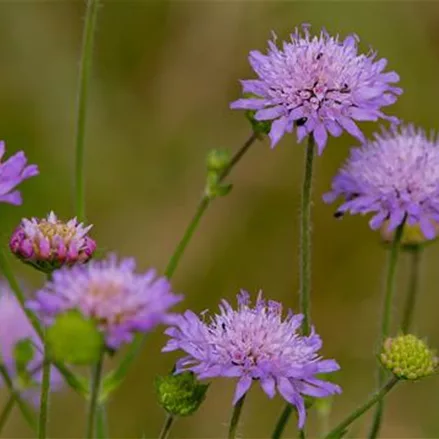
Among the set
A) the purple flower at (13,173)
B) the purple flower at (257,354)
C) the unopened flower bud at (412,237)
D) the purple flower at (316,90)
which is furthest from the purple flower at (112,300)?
the unopened flower bud at (412,237)

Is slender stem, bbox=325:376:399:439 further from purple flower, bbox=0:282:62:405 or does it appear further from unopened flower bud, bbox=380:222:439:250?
purple flower, bbox=0:282:62:405

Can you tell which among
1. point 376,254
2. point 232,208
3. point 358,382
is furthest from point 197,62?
point 358,382

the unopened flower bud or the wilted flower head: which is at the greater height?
the unopened flower bud

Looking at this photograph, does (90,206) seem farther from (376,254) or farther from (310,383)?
(310,383)

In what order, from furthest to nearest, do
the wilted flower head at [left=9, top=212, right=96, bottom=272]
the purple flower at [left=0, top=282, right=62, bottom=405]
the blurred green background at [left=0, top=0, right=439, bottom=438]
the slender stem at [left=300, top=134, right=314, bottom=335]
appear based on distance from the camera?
the blurred green background at [left=0, top=0, right=439, bottom=438]
the purple flower at [left=0, top=282, right=62, bottom=405]
the slender stem at [left=300, top=134, right=314, bottom=335]
the wilted flower head at [left=9, top=212, right=96, bottom=272]

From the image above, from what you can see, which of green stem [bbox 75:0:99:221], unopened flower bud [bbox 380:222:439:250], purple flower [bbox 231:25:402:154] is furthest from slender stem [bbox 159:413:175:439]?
unopened flower bud [bbox 380:222:439:250]

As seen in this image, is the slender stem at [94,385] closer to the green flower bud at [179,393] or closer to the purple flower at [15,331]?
the green flower bud at [179,393]
